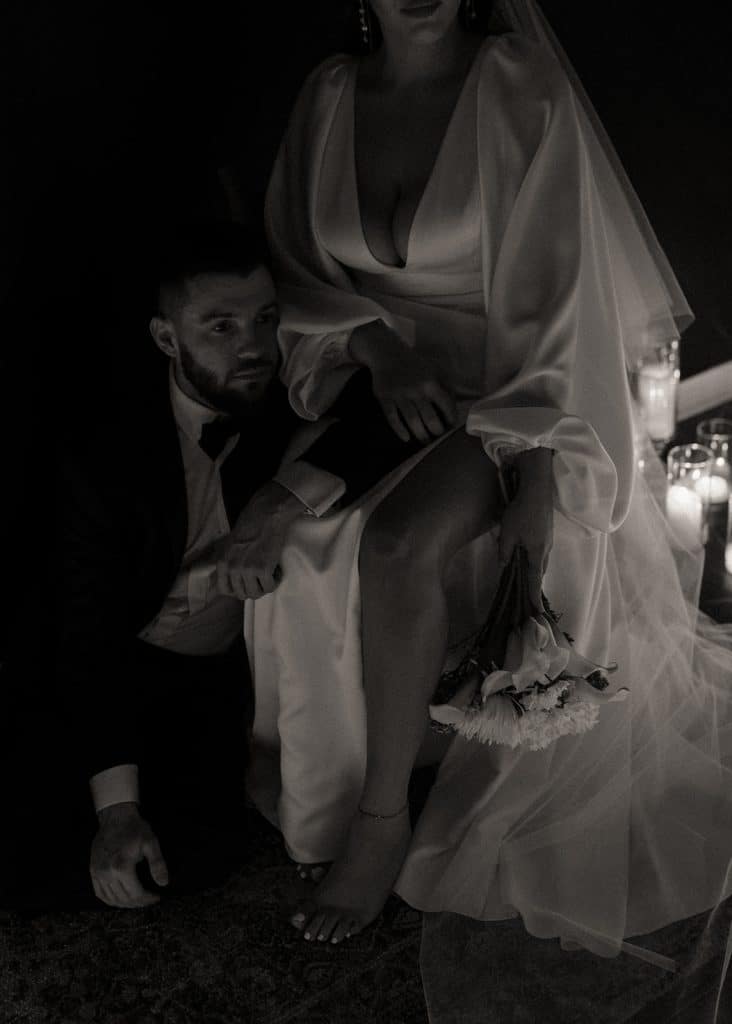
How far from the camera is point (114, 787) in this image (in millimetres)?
1703

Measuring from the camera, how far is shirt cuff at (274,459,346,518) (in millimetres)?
1709

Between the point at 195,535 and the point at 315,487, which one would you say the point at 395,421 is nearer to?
the point at 315,487

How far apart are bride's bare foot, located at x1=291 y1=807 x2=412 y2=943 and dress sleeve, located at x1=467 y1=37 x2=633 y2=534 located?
499 mm

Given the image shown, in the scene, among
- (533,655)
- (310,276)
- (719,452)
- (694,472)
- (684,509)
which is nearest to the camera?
(533,655)

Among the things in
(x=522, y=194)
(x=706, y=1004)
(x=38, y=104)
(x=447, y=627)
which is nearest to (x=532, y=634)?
(x=447, y=627)

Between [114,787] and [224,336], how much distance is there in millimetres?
650

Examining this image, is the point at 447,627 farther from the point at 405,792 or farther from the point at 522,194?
the point at 522,194

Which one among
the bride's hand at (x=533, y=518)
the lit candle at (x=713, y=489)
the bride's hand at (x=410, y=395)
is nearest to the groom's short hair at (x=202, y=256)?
the bride's hand at (x=410, y=395)

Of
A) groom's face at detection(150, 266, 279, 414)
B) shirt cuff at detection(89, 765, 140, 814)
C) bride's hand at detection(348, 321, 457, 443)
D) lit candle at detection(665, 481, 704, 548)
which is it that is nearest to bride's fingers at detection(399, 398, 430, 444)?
bride's hand at detection(348, 321, 457, 443)

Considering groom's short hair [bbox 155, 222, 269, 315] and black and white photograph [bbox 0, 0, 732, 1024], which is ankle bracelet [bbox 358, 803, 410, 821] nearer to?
black and white photograph [bbox 0, 0, 732, 1024]

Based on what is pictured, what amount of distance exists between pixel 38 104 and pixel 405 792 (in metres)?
1.24

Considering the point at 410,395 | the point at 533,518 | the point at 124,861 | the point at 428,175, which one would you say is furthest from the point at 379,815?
the point at 428,175

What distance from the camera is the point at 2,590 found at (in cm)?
205

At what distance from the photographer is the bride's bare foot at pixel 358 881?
1618mm
